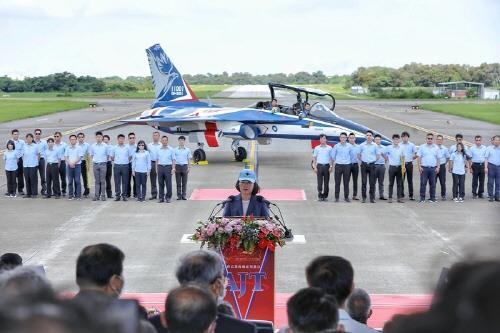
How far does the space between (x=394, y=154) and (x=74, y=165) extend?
7.80 meters

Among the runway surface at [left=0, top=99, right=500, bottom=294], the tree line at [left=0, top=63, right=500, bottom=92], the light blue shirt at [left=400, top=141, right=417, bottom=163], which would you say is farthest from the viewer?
the tree line at [left=0, top=63, right=500, bottom=92]

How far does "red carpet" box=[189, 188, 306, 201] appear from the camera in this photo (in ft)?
68.2

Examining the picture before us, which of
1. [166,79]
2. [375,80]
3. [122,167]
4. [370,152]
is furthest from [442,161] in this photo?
[375,80]

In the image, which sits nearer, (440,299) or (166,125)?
(440,299)

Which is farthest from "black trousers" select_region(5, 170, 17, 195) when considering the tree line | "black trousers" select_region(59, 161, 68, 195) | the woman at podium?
the tree line

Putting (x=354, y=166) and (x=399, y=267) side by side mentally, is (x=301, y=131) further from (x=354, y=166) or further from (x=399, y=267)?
(x=399, y=267)

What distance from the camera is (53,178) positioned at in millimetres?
20500

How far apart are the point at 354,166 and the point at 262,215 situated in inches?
429

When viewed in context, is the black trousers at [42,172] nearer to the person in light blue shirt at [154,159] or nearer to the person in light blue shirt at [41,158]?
the person in light blue shirt at [41,158]

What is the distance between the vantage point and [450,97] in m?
114

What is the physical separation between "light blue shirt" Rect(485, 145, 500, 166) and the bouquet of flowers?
40.3 feet

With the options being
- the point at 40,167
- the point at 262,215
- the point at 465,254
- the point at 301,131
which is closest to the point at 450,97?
the point at 301,131

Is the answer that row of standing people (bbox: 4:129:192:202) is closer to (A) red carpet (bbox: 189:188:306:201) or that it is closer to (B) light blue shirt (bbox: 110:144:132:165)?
(B) light blue shirt (bbox: 110:144:132:165)

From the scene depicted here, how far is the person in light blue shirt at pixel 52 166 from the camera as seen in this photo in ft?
66.7
